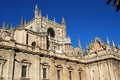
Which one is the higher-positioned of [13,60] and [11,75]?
[13,60]

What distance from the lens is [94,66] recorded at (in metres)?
33.8

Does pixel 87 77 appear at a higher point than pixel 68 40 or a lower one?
lower

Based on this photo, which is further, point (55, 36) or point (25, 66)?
point (55, 36)

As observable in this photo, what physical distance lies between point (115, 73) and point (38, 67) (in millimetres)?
13749

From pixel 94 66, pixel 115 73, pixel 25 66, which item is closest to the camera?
pixel 25 66

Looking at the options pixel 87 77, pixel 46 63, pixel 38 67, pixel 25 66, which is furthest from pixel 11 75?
pixel 87 77

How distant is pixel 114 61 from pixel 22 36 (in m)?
20.4

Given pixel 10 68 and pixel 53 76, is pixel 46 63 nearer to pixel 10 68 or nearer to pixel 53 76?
pixel 53 76

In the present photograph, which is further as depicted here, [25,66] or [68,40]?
[68,40]

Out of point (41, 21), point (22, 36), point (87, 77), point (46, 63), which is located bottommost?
point (87, 77)

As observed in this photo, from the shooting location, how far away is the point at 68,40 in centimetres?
5234

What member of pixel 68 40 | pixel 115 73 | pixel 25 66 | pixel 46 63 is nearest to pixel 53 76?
pixel 46 63

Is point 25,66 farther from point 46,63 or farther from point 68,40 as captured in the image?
point 68,40

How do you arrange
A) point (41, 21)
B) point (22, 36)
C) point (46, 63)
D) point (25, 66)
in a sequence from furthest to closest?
point (41, 21), point (22, 36), point (46, 63), point (25, 66)
